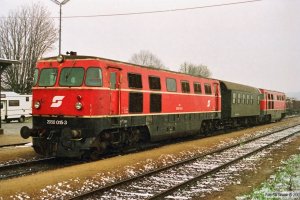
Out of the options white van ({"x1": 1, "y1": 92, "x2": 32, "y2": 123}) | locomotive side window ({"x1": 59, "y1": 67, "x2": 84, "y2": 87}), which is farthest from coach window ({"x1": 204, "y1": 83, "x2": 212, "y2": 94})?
white van ({"x1": 1, "y1": 92, "x2": 32, "y2": 123})

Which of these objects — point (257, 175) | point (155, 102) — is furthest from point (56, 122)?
point (257, 175)

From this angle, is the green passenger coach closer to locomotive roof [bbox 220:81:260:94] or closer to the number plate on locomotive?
locomotive roof [bbox 220:81:260:94]

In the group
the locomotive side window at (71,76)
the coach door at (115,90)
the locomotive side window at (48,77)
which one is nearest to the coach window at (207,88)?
the coach door at (115,90)

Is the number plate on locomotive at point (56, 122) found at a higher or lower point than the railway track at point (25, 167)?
higher

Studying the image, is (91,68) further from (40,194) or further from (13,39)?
(13,39)

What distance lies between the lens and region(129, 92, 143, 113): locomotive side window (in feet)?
50.1

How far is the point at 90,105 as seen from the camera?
1323 cm

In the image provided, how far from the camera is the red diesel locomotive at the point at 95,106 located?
13.2 metres

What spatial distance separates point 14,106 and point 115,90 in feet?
94.9

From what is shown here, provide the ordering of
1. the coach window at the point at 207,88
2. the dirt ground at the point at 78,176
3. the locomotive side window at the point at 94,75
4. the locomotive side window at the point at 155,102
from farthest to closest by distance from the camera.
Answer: the coach window at the point at 207,88, the locomotive side window at the point at 155,102, the locomotive side window at the point at 94,75, the dirt ground at the point at 78,176

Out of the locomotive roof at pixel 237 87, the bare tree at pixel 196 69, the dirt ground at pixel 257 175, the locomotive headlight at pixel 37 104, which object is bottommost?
the dirt ground at pixel 257 175

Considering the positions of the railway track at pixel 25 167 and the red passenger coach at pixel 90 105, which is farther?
the red passenger coach at pixel 90 105

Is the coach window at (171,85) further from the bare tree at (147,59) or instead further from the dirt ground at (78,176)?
the bare tree at (147,59)

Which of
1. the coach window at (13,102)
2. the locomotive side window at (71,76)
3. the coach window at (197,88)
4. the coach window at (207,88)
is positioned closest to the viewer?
the locomotive side window at (71,76)
